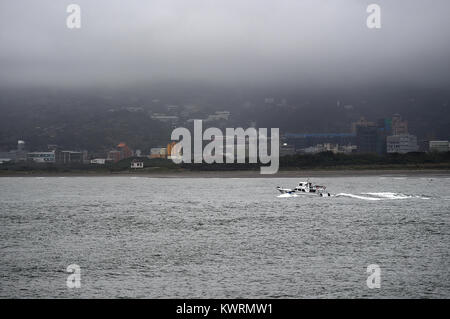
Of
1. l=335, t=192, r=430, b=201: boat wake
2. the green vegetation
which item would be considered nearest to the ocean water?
l=335, t=192, r=430, b=201: boat wake

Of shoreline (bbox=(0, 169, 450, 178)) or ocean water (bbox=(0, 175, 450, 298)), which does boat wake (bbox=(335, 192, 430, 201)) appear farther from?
shoreline (bbox=(0, 169, 450, 178))

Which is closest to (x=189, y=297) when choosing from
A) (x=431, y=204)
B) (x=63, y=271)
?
(x=63, y=271)

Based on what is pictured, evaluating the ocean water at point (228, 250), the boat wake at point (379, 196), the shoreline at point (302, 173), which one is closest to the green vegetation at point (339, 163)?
the shoreline at point (302, 173)

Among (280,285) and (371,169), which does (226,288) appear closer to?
(280,285)

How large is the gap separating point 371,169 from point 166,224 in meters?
117

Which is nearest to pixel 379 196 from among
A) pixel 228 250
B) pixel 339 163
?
pixel 228 250

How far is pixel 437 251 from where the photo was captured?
42.1m

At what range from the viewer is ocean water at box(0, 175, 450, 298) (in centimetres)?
3242

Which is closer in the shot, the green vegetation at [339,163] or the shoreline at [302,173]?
the shoreline at [302,173]

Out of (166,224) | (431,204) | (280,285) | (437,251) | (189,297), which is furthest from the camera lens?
(431,204)

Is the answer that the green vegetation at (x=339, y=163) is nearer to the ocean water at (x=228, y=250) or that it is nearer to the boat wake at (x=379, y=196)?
the boat wake at (x=379, y=196)

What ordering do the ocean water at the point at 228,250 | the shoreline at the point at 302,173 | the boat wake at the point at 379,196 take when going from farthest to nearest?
the shoreline at the point at 302,173, the boat wake at the point at 379,196, the ocean water at the point at 228,250

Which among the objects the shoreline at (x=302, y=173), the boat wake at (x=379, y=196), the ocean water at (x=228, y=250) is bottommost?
the ocean water at (x=228, y=250)

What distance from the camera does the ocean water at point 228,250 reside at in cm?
3242
